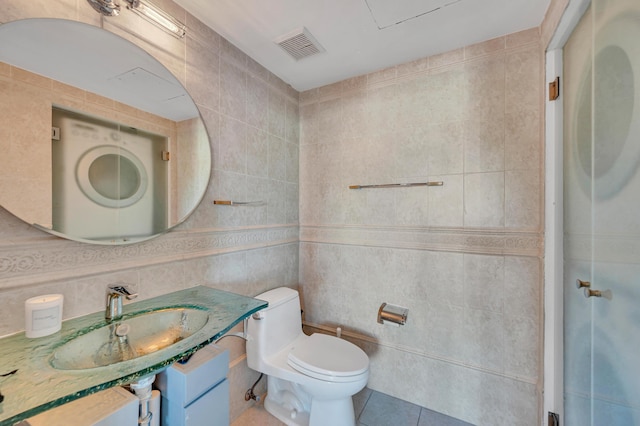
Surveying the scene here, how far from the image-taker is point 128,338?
95 centimetres

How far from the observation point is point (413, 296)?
5.49 ft

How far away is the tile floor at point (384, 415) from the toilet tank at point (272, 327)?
1.19ft

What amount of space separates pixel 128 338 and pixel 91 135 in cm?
79

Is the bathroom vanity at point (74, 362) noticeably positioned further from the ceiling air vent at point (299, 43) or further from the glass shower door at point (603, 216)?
the ceiling air vent at point (299, 43)

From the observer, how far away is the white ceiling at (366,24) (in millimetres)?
1227

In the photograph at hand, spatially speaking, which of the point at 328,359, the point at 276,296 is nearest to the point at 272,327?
the point at 276,296

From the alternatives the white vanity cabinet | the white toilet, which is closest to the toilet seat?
the white toilet

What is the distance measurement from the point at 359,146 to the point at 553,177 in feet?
3.69

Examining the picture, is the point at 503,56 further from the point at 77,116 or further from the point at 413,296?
the point at 77,116

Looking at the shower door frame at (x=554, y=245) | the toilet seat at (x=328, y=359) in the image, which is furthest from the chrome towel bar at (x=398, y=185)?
the toilet seat at (x=328, y=359)

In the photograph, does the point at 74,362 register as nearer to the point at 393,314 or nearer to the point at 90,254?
the point at 90,254

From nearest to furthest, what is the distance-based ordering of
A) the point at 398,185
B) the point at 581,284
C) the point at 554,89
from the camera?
the point at 581,284 < the point at 554,89 < the point at 398,185

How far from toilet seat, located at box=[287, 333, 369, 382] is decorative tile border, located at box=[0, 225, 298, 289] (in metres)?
0.73

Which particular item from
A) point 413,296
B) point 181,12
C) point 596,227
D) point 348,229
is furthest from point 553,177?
point 181,12
